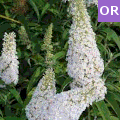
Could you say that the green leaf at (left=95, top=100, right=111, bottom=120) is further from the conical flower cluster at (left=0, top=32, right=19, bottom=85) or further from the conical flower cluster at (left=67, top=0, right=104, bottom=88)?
the conical flower cluster at (left=0, top=32, right=19, bottom=85)

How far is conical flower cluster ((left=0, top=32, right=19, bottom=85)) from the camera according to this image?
13.1ft

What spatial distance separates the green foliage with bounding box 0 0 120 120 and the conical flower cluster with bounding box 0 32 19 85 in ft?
0.76

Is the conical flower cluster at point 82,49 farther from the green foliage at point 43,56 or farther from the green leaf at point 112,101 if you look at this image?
the green leaf at point 112,101

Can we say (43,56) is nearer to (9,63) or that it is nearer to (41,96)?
(9,63)

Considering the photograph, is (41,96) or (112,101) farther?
(112,101)

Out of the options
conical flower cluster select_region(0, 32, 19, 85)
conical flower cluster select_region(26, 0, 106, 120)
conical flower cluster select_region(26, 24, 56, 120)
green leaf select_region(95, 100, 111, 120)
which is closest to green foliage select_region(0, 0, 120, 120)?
green leaf select_region(95, 100, 111, 120)

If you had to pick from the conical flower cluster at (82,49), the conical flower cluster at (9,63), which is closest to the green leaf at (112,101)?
the conical flower cluster at (82,49)

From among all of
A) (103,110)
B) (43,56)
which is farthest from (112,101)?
(43,56)

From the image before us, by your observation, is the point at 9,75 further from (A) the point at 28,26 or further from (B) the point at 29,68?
(A) the point at 28,26

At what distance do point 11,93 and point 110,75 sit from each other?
161cm

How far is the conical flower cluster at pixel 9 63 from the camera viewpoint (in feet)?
13.1

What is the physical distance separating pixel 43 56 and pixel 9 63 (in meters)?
1.27

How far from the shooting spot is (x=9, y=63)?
409 centimetres

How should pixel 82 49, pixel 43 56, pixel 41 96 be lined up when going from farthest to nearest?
pixel 43 56 → pixel 82 49 → pixel 41 96
